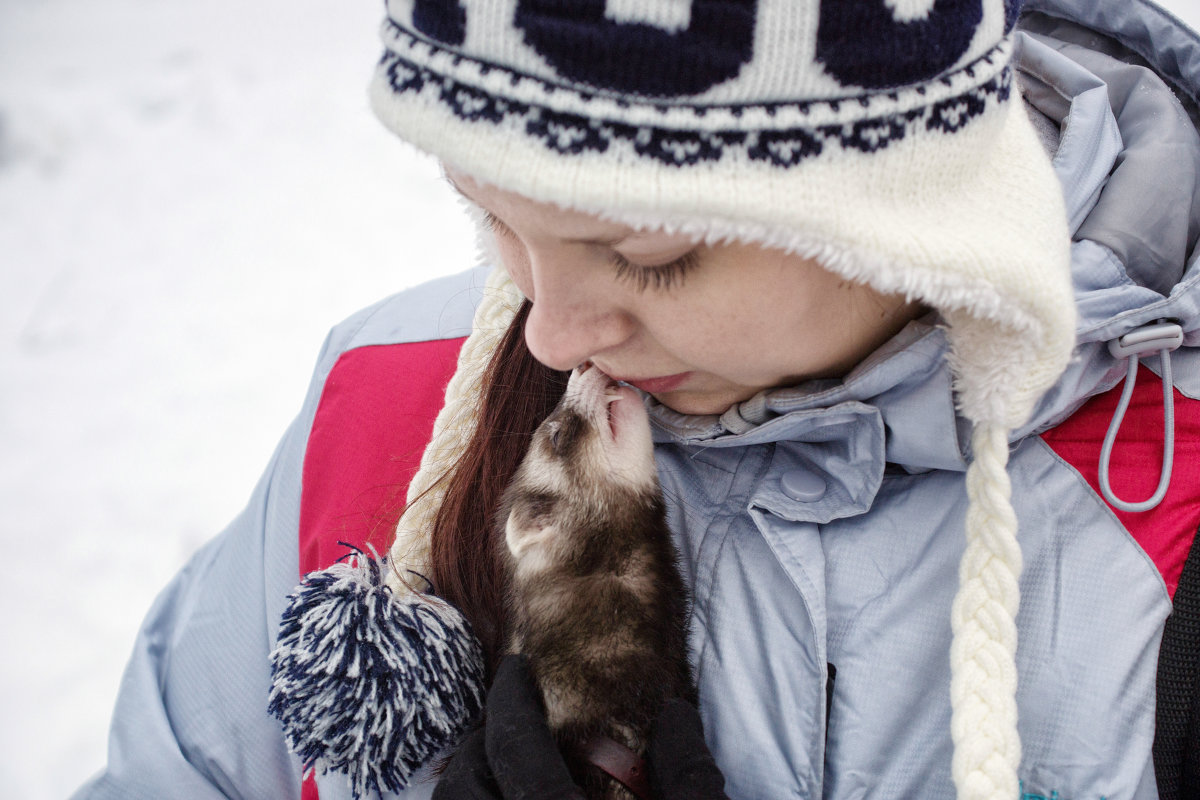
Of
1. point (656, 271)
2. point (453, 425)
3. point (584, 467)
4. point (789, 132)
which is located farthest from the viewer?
point (584, 467)

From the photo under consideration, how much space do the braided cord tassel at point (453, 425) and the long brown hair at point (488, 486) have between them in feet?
0.04

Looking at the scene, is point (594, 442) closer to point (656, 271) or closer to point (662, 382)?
point (662, 382)

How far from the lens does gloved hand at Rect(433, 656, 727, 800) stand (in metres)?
0.91

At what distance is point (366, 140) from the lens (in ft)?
12.1

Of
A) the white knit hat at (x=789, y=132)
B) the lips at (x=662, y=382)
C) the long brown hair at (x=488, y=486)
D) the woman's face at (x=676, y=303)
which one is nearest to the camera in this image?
the white knit hat at (x=789, y=132)

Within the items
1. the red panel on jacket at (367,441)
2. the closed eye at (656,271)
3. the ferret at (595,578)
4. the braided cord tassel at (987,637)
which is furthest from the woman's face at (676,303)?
the red panel on jacket at (367,441)

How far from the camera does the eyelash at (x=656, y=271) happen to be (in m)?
0.77

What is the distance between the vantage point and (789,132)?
67 cm

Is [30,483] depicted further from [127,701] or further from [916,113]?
[916,113]

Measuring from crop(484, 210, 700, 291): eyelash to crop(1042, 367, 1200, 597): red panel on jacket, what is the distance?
47cm

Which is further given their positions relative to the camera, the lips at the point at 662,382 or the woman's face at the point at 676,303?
the lips at the point at 662,382

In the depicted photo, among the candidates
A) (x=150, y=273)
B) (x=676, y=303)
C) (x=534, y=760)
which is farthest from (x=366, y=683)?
(x=150, y=273)

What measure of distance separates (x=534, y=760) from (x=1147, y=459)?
0.71 m

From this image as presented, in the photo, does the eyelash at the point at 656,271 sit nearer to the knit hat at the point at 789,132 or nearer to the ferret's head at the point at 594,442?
the knit hat at the point at 789,132
